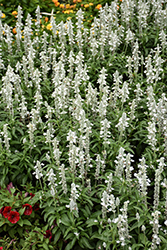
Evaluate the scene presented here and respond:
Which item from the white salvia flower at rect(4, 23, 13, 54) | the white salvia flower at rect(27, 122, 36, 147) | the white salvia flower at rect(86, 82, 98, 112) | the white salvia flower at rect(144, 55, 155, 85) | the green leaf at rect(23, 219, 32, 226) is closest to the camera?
the green leaf at rect(23, 219, 32, 226)

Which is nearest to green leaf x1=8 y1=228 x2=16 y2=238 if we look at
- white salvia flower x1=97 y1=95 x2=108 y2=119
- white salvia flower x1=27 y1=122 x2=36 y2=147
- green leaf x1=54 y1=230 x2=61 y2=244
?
green leaf x1=54 y1=230 x2=61 y2=244

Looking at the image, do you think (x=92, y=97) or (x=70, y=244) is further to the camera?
(x=92, y=97)

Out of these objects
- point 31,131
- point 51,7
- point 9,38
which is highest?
point 51,7

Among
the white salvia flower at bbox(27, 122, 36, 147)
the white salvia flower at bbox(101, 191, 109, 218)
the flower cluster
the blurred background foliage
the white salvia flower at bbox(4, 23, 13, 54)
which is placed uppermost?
the blurred background foliage

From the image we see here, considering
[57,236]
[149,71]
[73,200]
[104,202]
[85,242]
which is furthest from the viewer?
[149,71]

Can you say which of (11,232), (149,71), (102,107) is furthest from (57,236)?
(149,71)

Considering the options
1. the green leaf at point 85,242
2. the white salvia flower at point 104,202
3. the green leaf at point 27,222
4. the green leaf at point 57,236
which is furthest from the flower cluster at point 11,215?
the white salvia flower at point 104,202

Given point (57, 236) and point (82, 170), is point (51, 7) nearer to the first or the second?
point (82, 170)

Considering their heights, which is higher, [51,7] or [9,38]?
[51,7]

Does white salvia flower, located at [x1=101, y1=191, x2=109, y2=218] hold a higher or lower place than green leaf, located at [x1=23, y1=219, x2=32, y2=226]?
higher

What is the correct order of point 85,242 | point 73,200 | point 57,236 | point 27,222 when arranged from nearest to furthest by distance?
point 73,200
point 85,242
point 57,236
point 27,222

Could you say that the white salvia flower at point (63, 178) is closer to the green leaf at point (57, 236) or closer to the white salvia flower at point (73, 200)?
the white salvia flower at point (73, 200)

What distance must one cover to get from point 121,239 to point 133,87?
3676 mm

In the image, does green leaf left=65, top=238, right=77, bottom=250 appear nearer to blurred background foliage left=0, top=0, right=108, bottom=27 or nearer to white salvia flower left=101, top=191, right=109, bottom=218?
white salvia flower left=101, top=191, right=109, bottom=218
